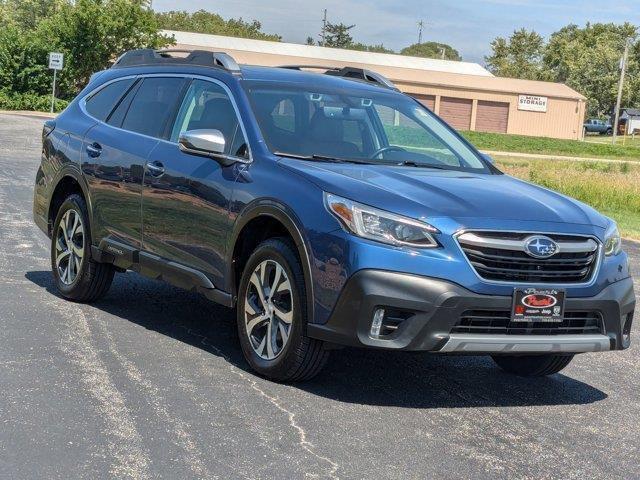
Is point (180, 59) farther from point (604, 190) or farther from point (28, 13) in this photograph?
point (28, 13)

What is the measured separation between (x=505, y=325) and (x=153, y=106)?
3272 millimetres

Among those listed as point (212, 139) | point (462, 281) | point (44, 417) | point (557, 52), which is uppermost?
point (557, 52)

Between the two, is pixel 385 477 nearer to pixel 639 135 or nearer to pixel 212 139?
pixel 212 139

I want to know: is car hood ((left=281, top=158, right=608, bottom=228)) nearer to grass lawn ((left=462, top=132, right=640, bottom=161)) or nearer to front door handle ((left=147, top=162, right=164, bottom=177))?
front door handle ((left=147, top=162, right=164, bottom=177))

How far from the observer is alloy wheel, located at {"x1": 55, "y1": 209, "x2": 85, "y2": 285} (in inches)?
333

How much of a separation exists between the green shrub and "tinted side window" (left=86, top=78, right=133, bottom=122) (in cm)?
4975

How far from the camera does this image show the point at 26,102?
188ft

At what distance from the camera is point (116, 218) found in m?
7.92

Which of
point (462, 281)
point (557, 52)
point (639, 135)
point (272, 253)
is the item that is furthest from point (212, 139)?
point (557, 52)

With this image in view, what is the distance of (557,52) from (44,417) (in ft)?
418

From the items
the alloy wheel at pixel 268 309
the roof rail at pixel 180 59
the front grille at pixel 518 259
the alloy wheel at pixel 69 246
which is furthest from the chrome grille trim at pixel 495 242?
the alloy wheel at pixel 69 246

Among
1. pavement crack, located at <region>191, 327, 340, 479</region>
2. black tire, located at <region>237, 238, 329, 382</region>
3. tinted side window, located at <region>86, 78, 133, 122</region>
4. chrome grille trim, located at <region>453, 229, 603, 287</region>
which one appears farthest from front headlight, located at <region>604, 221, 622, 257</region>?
tinted side window, located at <region>86, 78, 133, 122</region>

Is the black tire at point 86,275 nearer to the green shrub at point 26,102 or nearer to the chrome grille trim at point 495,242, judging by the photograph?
the chrome grille trim at point 495,242

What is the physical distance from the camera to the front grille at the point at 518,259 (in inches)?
228
